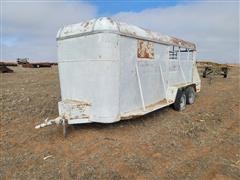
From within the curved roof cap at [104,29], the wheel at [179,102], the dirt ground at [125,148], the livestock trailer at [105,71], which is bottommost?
the dirt ground at [125,148]

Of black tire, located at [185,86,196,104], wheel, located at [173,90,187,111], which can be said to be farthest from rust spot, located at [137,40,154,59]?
black tire, located at [185,86,196,104]

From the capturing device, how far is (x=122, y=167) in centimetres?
493

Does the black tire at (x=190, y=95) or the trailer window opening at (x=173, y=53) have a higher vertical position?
the trailer window opening at (x=173, y=53)

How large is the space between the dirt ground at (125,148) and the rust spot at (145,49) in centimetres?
184

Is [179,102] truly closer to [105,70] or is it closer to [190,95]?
[190,95]

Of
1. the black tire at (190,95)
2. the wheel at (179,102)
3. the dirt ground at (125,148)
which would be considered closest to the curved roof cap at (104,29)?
the dirt ground at (125,148)

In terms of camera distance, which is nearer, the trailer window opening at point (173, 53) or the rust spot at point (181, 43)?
the trailer window opening at point (173, 53)

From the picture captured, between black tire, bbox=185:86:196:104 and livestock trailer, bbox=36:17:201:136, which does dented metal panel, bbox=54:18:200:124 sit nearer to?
livestock trailer, bbox=36:17:201:136

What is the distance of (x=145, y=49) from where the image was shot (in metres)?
7.14

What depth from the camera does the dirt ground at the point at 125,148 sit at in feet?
15.8

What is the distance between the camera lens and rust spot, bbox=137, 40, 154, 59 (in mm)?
6902

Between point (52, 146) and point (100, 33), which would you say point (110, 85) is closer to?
point (100, 33)

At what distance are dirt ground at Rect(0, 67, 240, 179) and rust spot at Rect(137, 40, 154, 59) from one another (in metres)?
1.84

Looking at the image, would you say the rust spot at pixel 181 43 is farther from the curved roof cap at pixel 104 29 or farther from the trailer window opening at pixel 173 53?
the curved roof cap at pixel 104 29
